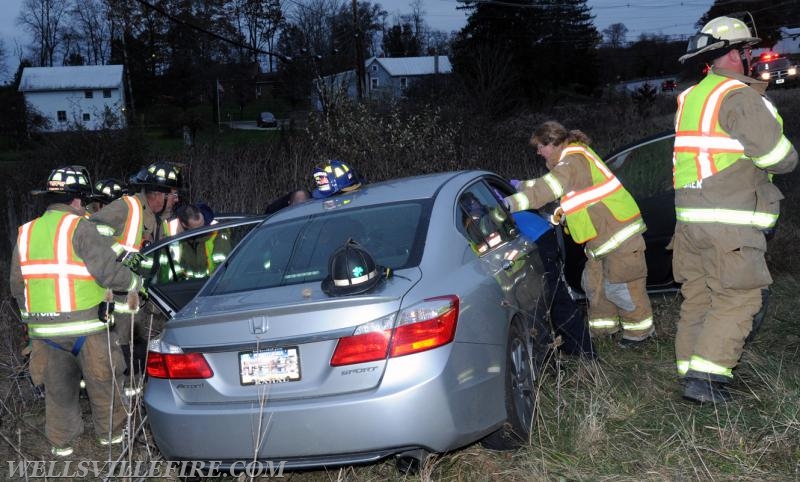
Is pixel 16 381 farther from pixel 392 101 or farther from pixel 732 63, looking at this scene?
pixel 392 101

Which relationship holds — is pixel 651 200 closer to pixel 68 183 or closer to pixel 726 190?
pixel 726 190

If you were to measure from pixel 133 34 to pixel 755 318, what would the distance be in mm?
60359

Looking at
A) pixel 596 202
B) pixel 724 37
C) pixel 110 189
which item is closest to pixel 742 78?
pixel 724 37

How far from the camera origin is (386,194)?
16.6 ft

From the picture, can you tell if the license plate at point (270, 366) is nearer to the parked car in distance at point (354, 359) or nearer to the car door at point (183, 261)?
the parked car in distance at point (354, 359)

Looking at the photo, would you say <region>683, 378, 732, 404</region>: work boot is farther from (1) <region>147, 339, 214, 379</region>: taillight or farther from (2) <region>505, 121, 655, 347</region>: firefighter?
(1) <region>147, 339, 214, 379</region>: taillight

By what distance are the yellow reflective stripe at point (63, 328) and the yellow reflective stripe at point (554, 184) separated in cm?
321

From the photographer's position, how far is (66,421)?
5.37 meters

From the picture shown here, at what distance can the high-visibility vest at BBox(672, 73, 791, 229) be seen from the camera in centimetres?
464

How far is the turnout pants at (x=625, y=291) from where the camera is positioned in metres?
6.39

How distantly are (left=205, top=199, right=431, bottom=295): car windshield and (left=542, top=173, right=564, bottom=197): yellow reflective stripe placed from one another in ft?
5.34

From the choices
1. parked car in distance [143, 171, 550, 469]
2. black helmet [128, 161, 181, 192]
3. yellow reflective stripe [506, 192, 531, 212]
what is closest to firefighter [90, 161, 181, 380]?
black helmet [128, 161, 181, 192]

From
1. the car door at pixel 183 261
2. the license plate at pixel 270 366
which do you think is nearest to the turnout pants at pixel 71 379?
the car door at pixel 183 261

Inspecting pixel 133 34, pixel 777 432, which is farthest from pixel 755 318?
pixel 133 34
